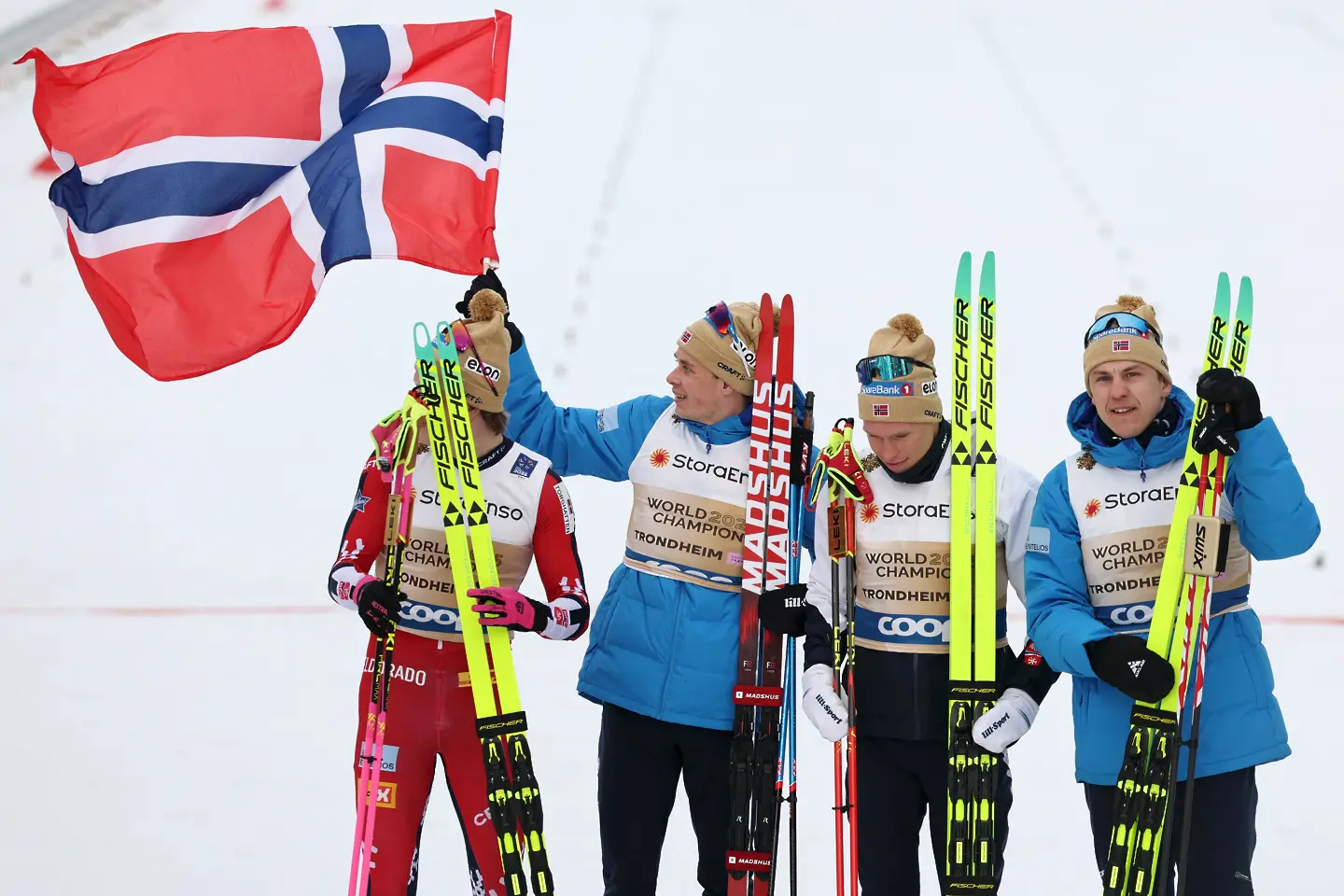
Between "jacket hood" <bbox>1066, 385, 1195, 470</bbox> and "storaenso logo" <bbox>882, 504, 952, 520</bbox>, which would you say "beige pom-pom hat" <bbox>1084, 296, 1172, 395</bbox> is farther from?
"storaenso logo" <bbox>882, 504, 952, 520</bbox>

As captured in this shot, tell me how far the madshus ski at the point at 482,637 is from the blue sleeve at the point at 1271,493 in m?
1.48

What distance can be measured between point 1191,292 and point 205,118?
8.84 m

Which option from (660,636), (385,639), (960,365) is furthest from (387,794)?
(960,365)

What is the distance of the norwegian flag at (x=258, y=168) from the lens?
3.73m

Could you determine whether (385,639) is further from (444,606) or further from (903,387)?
(903,387)

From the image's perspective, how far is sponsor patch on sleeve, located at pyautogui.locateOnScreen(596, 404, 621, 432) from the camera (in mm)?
3441

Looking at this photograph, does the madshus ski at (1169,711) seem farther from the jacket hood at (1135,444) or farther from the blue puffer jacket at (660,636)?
the blue puffer jacket at (660,636)

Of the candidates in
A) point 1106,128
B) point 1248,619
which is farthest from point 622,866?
point 1106,128

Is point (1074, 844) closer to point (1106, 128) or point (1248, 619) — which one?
point (1248, 619)

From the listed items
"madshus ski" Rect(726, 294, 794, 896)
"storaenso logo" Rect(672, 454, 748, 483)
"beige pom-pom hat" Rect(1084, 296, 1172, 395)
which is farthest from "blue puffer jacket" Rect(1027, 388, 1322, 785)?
"storaenso logo" Rect(672, 454, 748, 483)

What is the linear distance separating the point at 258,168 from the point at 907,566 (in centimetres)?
211

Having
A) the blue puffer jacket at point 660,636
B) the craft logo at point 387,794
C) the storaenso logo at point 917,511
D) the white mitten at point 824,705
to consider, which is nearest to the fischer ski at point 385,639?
the craft logo at point 387,794

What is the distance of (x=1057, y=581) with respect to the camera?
2.89m

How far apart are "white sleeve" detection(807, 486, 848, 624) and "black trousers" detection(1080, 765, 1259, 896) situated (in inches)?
28.4
